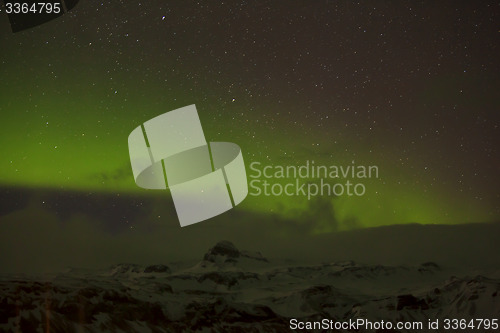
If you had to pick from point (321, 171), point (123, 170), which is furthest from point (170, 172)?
point (321, 171)

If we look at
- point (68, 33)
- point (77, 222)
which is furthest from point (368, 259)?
point (68, 33)

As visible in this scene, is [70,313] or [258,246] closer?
[258,246]

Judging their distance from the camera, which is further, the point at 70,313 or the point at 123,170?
the point at 70,313

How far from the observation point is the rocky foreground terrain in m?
3.84

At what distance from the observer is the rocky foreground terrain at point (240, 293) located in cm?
384

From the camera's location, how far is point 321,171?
3834mm

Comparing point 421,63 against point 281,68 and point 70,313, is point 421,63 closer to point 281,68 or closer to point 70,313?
point 281,68

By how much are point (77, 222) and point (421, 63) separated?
3380 millimetres

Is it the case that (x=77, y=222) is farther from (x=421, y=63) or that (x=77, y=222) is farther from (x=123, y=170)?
(x=421, y=63)

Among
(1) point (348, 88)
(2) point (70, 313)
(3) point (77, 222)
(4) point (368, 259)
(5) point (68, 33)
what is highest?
(5) point (68, 33)

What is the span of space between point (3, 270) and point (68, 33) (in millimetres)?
2171

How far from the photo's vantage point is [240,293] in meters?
4.09

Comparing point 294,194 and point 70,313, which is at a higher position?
point 294,194

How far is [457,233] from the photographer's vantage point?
152 inches
